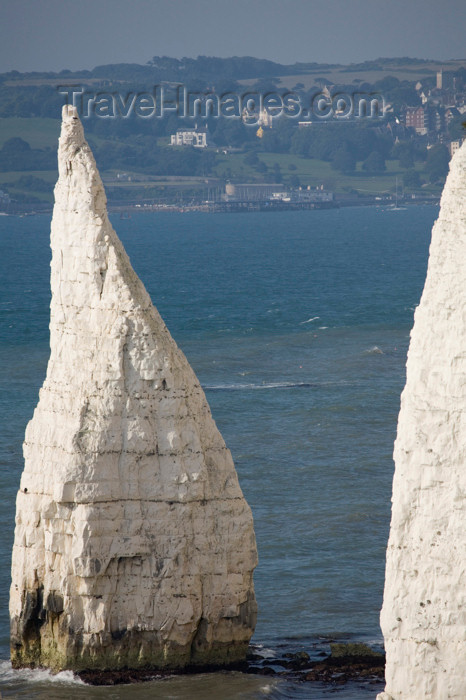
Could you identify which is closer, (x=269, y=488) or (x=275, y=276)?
(x=269, y=488)

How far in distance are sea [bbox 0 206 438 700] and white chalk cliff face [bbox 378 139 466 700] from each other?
6044 millimetres

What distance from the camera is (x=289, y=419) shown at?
61.4 metres

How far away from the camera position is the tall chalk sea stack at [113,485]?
75.3ft

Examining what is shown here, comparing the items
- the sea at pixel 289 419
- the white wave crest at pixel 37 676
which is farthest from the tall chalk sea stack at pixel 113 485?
the sea at pixel 289 419

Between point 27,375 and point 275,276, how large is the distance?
244 feet

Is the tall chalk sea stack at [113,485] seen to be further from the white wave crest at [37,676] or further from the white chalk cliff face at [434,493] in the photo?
the white chalk cliff face at [434,493]

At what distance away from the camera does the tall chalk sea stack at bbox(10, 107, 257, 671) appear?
22953 millimetres

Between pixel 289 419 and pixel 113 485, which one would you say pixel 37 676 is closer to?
pixel 113 485

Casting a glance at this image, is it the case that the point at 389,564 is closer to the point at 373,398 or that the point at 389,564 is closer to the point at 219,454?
the point at 219,454

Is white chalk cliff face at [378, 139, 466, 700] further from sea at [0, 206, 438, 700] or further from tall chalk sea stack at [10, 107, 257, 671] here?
tall chalk sea stack at [10, 107, 257, 671]

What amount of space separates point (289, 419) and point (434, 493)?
44.0 meters

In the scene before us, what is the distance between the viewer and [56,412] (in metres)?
23.6

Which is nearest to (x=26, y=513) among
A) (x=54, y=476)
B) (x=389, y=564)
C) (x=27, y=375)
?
(x=54, y=476)

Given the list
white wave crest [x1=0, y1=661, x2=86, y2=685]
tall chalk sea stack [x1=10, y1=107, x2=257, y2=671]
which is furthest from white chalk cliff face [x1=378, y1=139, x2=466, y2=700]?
white wave crest [x1=0, y1=661, x2=86, y2=685]
